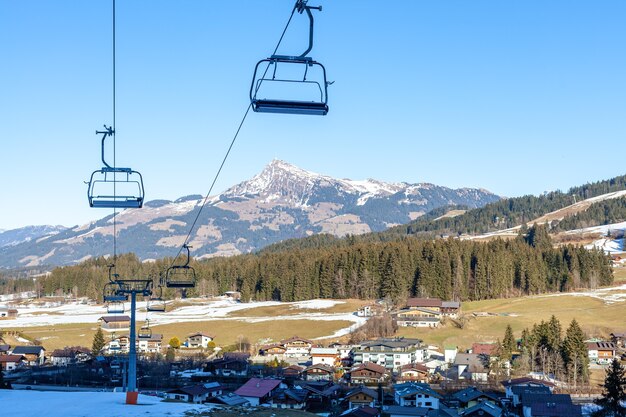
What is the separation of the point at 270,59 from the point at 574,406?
39349 mm

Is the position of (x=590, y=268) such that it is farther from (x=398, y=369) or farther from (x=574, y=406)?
(x=574, y=406)

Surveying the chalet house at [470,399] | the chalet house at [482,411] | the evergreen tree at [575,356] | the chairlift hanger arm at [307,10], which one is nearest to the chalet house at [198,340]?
the chalet house at [470,399]

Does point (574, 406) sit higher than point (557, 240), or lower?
lower

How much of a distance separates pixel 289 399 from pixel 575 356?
25.5 m

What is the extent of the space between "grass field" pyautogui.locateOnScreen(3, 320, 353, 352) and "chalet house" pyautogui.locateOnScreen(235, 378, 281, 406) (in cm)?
3040

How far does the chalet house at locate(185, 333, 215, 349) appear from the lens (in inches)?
3249

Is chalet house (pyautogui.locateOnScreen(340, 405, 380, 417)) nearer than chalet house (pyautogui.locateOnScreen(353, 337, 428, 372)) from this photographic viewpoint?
Yes

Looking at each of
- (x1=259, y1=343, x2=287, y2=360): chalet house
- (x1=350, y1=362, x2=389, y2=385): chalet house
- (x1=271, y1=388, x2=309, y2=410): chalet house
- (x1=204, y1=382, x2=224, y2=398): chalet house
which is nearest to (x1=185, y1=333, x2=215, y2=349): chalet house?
(x1=259, y1=343, x2=287, y2=360): chalet house

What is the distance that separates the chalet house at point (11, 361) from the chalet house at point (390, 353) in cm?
3453

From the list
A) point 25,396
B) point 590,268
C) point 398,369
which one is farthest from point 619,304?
point 25,396

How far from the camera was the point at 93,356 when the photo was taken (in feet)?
240

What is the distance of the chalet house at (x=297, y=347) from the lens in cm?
7562

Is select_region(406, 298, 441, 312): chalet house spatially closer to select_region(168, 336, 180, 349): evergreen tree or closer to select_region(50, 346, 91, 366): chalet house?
select_region(168, 336, 180, 349): evergreen tree

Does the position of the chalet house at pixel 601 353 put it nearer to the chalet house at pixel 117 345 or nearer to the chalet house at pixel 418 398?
the chalet house at pixel 418 398
